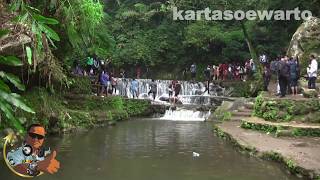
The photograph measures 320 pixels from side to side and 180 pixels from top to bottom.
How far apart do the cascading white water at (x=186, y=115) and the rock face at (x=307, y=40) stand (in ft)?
20.8

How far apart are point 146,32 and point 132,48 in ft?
9.27

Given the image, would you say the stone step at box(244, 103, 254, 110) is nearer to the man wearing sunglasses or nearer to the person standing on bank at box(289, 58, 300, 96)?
the person standing on bank at box(289, 58, 300, 96)

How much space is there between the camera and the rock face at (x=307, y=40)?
26594 mm

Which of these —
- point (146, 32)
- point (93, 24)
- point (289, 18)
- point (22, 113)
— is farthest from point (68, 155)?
point (146, 32)

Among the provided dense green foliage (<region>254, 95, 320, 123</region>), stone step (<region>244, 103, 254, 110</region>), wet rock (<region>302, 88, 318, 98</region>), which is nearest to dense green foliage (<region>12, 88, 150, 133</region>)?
stone step (<region>244, 103, 254, 110</region>)

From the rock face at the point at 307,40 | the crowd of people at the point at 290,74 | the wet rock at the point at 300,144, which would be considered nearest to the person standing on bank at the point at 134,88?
the rock face at the point at 307,40

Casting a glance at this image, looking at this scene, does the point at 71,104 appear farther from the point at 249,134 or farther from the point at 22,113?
the point at 249,134

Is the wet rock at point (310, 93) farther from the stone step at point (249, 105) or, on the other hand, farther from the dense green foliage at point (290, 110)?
the stone step at point (249, 105)

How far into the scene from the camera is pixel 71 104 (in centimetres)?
2234

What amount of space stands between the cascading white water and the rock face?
6.34 meters

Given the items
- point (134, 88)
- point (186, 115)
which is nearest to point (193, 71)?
point (134, 88)

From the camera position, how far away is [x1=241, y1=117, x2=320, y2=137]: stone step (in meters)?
15.9

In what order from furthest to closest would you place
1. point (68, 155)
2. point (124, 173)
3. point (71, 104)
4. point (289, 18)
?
point (289, 18)
point (71, 104)
point (68, 155)
point (124, 173)

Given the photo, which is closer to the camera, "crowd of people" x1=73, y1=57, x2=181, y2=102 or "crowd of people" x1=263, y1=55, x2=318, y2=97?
"crowd of people" x1=263, y1=55, x2=318, y2=97
